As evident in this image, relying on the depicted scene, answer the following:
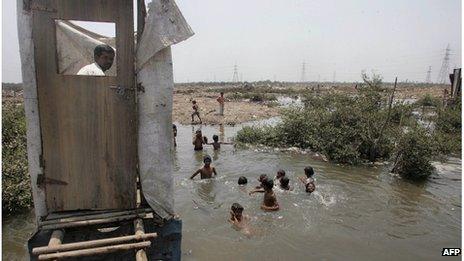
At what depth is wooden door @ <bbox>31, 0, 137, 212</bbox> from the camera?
9.94 ft

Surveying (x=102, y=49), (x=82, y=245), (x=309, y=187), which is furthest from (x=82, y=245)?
(x=309, y=187)

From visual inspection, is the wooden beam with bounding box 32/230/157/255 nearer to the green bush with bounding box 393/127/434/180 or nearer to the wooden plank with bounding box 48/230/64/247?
the wooden plank with bounding box 48/230/64/247

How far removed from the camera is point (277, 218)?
22.9ft

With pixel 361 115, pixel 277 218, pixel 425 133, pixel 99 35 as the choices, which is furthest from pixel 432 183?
pixel 99 35

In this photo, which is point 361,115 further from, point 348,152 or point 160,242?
point 160,242

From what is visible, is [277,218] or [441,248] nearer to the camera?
[441,248]

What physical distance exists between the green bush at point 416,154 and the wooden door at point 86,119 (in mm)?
8379

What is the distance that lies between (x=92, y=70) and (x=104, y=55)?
0.66 ft

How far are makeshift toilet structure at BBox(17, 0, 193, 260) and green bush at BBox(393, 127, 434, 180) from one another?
26.6ft

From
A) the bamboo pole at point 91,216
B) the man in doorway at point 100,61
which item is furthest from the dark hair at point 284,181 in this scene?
the man in doorway at point 100,61

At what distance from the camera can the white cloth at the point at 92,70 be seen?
3444mm

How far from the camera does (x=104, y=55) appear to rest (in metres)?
3.41

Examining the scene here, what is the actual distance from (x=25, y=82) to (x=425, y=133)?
979 centimetres

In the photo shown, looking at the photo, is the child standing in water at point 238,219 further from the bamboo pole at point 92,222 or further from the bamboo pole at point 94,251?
the bamboo pole at point 94,251
